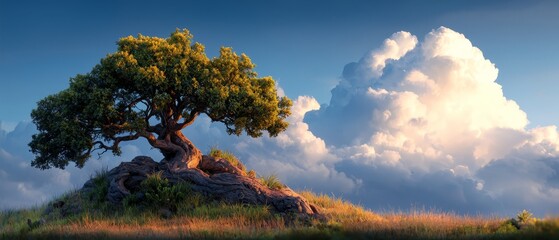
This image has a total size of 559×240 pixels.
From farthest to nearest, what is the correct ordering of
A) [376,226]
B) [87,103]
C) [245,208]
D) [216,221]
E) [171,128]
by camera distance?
[171,128]
[87,103]
[245,208]
[216,221]
[376,226]

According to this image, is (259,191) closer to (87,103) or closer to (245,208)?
(245,208)

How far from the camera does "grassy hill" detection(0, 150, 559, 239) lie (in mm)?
19750

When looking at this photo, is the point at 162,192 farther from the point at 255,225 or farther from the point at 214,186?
the point at 255,225

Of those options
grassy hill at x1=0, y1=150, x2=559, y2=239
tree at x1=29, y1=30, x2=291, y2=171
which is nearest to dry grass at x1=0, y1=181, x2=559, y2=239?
grassy hill at x1=0, y1=150, x2=559, y2=239

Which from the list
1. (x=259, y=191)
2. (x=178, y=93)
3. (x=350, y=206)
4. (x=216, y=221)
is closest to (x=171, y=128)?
(x=178, y=93)

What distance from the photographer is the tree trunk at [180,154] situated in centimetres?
3350

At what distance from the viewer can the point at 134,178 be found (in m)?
32.8

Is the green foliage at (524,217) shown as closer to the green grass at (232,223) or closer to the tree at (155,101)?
the green grass at (232,223)

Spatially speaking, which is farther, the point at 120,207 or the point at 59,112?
the point at 59,112

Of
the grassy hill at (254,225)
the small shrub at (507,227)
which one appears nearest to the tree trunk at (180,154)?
the grassy hill at (254,225)

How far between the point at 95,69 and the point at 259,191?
42.4 feet

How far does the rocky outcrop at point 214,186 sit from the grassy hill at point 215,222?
0.64 metres

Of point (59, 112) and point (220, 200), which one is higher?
point (59, 112)

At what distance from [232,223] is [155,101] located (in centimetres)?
988
